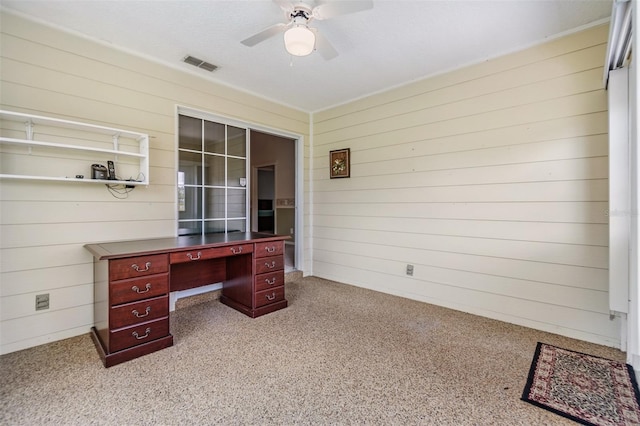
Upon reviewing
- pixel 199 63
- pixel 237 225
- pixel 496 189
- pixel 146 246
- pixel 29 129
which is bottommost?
pixel 146 246

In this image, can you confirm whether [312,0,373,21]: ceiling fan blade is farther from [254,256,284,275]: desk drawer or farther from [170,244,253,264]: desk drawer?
[254,256,284,275]: desk drawer

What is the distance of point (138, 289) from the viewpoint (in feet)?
7.07

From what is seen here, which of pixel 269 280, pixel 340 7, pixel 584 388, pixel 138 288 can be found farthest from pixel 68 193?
pixel 584 388

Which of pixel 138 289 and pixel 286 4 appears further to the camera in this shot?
Result: pixel 138 289

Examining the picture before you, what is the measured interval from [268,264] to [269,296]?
0.34 m

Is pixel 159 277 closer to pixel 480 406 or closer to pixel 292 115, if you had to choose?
pixel 480 406

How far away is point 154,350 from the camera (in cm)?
222

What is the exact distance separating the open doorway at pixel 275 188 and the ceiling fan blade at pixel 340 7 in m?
4.25

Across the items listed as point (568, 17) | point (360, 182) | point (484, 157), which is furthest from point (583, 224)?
point (360, 182)

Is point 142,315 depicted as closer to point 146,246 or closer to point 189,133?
point 146,246

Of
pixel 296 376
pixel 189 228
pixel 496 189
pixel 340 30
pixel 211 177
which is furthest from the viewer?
pixel 211 177

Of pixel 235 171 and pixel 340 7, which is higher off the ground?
pixel 340 7

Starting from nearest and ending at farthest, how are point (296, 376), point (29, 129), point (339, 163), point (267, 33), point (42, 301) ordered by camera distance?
point (296, 376)
point (267, 33)
point (29, 129)
point (42, 301)
point (339, 163)

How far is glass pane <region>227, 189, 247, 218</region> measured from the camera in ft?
11.8
